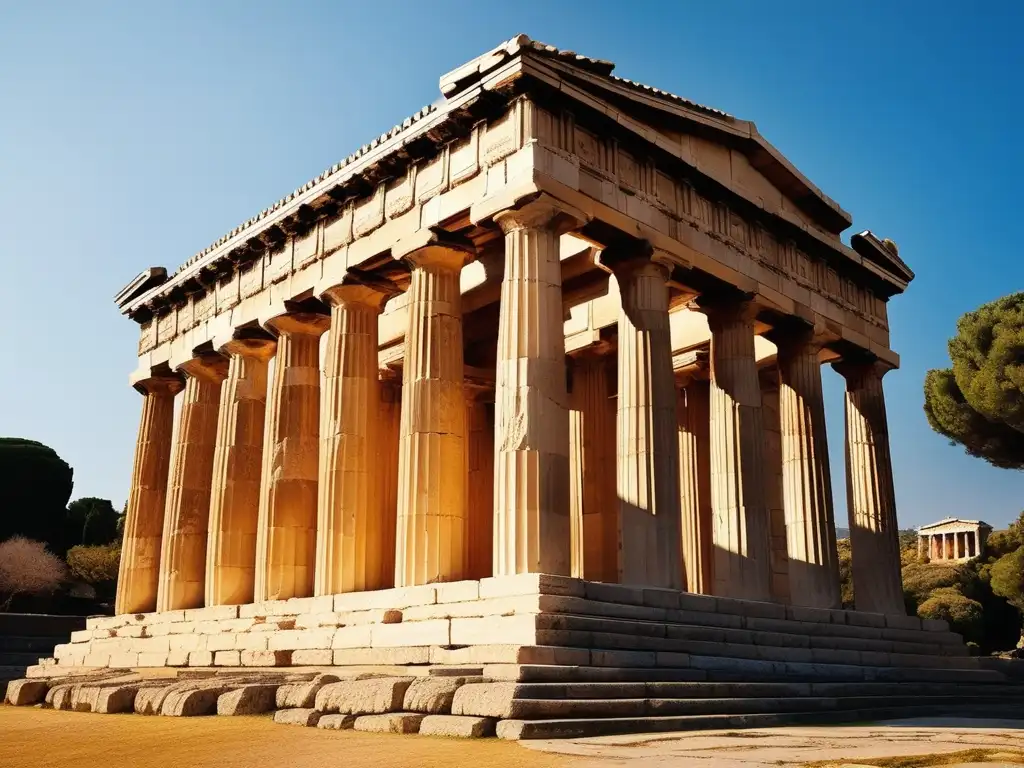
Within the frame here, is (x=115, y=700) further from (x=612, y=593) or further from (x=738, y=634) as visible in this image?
(x=738, y=634)

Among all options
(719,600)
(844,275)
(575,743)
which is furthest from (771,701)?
(844,275)

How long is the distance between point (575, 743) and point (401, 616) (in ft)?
27.4

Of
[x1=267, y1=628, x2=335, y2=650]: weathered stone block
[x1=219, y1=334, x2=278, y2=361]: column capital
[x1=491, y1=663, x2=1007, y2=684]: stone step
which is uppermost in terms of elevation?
[x1=219, y1=334, x2=278, y2=361]: column capital

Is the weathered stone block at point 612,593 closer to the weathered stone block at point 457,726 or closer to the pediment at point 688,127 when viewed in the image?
the weathered stone block at point 457,726

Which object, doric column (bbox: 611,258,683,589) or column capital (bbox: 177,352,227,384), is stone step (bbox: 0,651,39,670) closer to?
column capital (bbox: 177,352,227,384)

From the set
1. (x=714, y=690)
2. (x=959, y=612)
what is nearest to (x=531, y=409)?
(x=714, y=690)

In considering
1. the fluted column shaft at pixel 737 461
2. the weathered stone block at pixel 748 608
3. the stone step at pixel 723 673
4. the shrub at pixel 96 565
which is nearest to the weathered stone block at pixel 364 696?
the stone step at pixel 723 673

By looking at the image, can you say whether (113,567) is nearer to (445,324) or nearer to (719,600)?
(445,324)

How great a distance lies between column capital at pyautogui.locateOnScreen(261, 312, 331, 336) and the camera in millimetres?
28594

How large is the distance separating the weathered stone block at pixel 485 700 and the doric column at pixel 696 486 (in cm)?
1772

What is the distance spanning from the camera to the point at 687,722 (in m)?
14.7

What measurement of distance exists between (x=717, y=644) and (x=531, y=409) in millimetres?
5678

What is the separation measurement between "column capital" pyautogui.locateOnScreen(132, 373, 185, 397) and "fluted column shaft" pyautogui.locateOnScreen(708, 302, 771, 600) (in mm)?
18847

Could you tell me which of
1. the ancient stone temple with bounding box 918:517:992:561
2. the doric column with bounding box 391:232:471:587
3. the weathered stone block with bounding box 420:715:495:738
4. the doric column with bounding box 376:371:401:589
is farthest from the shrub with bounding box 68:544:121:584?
the ancient stone temple with bounding box 918:517:992:561
